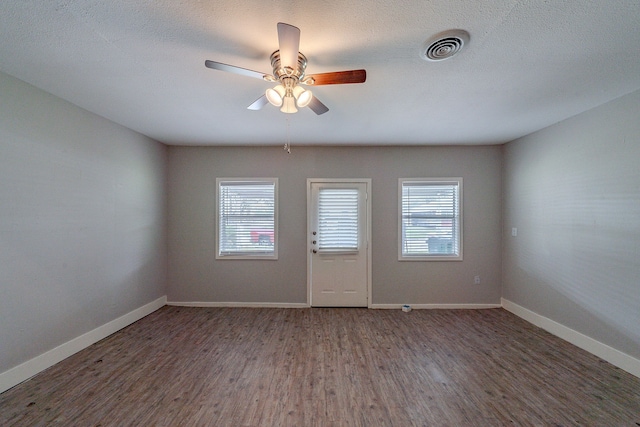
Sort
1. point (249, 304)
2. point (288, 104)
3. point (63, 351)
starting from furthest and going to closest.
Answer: point (249, 304), point (63, 351), point (288, 104)

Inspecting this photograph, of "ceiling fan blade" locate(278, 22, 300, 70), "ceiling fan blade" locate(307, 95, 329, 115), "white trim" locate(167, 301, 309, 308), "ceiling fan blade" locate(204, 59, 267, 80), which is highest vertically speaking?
"ceiling fan blade" locate(278, 22, 300, 70)

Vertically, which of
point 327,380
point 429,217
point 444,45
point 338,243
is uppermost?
point 444,45

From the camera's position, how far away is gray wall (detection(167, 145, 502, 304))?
4.20 metres

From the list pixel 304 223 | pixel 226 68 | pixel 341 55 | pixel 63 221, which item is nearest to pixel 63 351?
pixel 63 221

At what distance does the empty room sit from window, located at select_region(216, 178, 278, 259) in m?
0.03

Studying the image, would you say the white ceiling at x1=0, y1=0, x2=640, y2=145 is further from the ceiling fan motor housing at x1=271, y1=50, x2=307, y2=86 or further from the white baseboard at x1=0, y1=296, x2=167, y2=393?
the white baseboard at x1=0, y1=296, x2=167, y2=393

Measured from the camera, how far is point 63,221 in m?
2.67

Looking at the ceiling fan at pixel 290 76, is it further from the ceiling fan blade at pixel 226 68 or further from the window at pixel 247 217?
the window at pixel 247 217

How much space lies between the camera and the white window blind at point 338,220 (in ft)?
13.9

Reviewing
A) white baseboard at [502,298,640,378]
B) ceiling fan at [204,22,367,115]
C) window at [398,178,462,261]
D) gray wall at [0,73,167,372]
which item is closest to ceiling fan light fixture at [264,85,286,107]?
ceiling fan at [204,22,367,115]

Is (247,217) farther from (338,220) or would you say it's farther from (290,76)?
(290,76)

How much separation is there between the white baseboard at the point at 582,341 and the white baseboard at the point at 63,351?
5412mm

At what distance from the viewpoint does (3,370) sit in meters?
2.17

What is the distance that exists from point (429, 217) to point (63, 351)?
4816 mm
